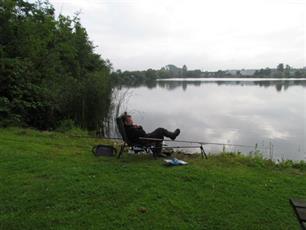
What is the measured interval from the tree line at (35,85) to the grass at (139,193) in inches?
173

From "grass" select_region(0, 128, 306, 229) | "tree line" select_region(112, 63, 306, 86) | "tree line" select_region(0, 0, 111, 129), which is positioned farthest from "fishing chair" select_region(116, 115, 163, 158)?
"tree line" select_region(112, 63, 306, 86)

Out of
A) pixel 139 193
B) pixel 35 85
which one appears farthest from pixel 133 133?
pixel 35 85

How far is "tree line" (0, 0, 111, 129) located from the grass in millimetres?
4400

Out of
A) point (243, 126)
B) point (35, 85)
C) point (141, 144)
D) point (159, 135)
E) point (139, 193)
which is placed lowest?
point (243, 126)

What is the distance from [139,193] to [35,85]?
297 inches

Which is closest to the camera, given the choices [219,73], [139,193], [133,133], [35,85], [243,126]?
[139,193]

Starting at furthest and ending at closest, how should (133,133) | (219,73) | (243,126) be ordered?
(219,73) → (243,126) → (133,133)

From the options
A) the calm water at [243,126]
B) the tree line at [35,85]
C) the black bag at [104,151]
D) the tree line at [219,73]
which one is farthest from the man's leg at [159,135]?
the tree line at [219,73]

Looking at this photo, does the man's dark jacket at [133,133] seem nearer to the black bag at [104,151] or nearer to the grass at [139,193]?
the grass at [139,193]

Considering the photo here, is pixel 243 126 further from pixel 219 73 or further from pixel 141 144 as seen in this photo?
pixel 219 73

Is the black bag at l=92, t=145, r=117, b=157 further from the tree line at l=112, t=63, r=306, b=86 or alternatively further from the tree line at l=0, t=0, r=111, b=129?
the tree line at l=112, t=63, r=306, b=86

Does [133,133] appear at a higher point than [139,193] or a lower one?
higher

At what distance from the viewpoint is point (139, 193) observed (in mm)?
3398

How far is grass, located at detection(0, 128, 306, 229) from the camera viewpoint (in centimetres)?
278
